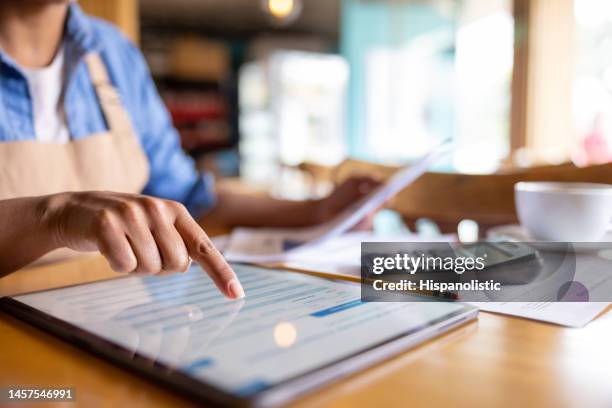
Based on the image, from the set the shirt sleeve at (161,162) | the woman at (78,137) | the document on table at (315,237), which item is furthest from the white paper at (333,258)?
the shirt sleeve at (161,162)

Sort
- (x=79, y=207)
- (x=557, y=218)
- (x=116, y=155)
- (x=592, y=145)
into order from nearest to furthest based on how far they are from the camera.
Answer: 1. (x=79, y=207)
2. (x=557, y=218)
3. (x=116, y=155)
4. (x=592, y=145)

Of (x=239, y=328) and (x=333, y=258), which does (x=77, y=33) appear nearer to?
(x=333, y=258)

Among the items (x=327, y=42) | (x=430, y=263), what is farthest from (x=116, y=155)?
(x=327, y=42)

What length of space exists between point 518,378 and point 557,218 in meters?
0.38

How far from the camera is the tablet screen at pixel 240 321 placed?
0.99 feet

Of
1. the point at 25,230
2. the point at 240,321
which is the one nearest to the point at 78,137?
the point at 25,230

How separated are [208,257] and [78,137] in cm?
66

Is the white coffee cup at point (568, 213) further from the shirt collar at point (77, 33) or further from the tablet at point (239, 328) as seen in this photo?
the shirt collar at point (77, 33)

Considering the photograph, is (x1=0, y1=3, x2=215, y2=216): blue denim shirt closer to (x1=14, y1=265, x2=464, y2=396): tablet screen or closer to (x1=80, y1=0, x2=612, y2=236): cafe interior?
(x1=80, y1=0, x2=612, y2=236): cafe interior

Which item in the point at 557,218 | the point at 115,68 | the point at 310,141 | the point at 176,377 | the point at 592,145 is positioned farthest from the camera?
the point at 310,141

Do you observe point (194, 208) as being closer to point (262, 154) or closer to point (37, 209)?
point (37, 209)

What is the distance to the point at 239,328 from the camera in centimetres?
36

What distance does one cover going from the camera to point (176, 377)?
0.29 m

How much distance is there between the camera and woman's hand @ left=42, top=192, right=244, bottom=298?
0.43 metres
